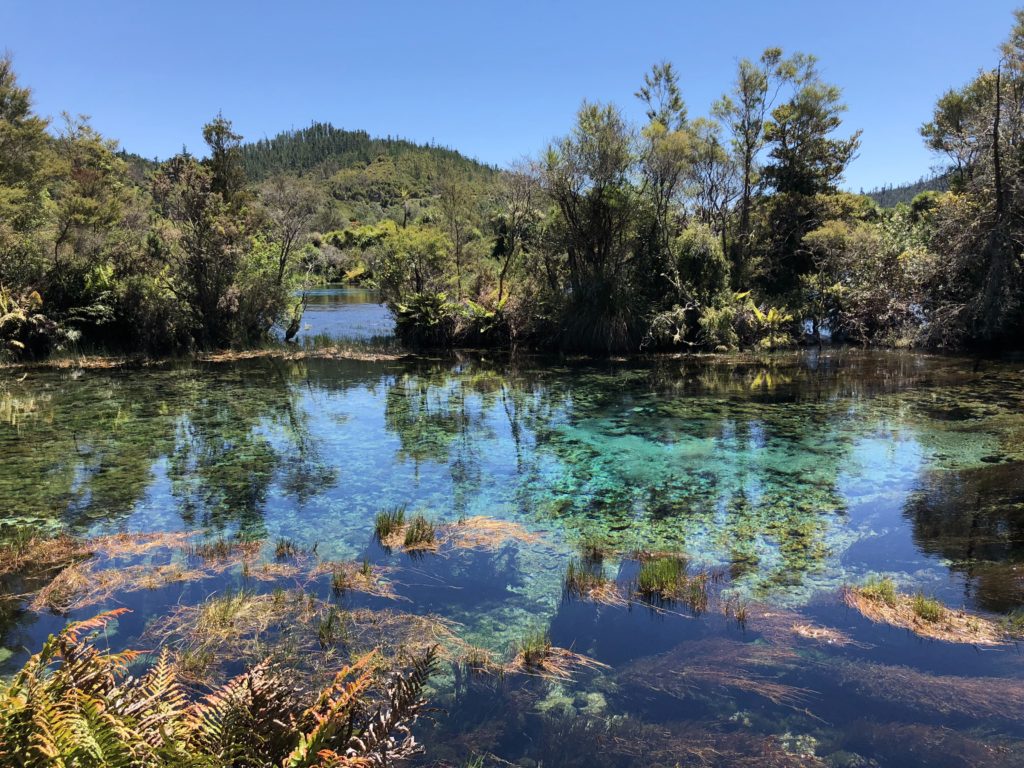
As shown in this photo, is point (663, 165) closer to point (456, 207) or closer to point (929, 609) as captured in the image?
point (456, 207)

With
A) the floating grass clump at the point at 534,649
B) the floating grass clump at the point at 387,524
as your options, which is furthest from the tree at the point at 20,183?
the floating grass clump at the point at 534,649

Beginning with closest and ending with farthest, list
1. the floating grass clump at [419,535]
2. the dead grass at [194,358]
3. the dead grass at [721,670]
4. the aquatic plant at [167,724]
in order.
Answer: the aquatic plant at [167,724]
the dead grass at [721,670]
the floating grass clump at [419,535]
the dead grass at [194,358]

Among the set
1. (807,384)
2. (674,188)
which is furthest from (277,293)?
(807,384)

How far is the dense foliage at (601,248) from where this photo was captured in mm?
21375

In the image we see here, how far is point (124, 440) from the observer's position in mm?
11859

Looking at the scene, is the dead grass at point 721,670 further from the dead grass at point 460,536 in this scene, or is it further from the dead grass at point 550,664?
the dead grass at point 460,536

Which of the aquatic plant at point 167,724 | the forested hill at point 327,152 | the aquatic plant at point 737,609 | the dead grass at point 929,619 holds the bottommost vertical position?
the aquatic plant at point 737,609

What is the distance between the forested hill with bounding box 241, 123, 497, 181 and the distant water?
10041cm

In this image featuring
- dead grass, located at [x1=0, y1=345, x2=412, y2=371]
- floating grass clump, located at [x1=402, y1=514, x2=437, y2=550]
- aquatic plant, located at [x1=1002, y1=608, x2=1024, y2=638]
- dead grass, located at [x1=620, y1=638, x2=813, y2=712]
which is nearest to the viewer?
dead grass, located at [x1=620, y1=638, x2=813, y2=712]

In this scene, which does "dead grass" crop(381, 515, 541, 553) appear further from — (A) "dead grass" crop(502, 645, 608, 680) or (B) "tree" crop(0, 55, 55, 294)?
(B) "tree" crop(0, 55, 55, 294)

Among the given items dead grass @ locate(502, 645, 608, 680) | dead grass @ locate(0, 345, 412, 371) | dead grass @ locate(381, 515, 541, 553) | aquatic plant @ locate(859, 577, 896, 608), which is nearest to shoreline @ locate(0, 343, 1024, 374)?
dead grass @ locate(0, 345, 412, 371)

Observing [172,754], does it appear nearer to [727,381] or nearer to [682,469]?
[682,469]

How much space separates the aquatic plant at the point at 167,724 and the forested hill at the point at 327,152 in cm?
14820

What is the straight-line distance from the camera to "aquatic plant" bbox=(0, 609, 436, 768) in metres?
2.29
